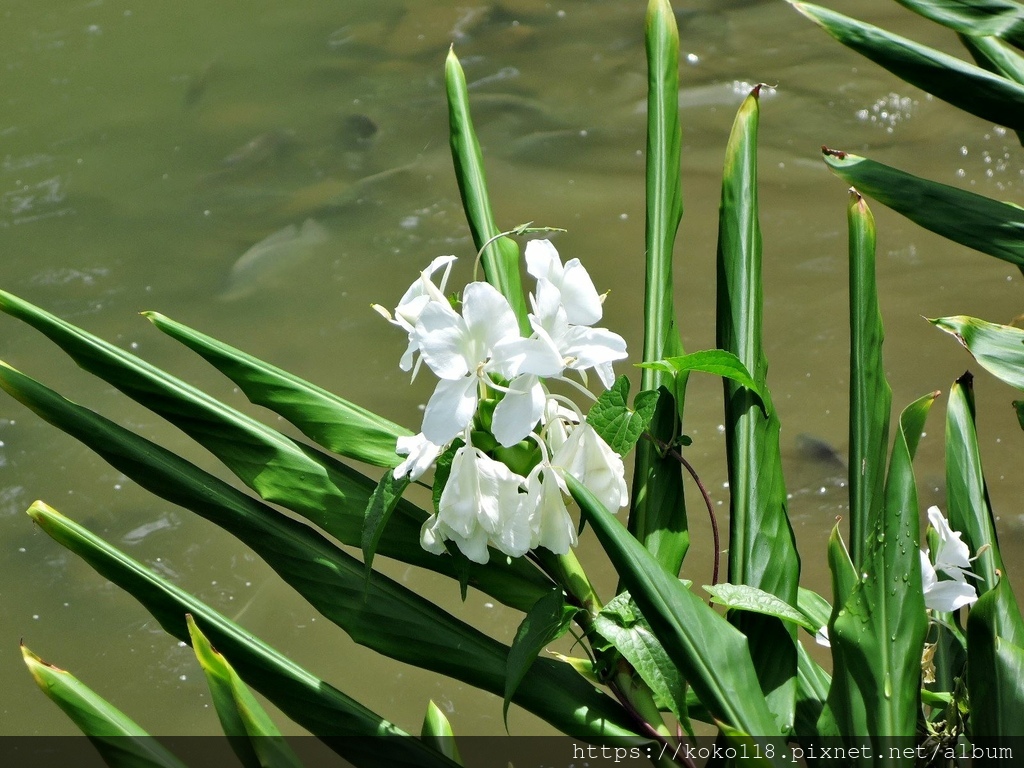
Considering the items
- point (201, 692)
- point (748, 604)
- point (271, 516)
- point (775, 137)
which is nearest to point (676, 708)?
point (748, 604)

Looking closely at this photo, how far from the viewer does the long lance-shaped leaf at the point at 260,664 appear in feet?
2.38

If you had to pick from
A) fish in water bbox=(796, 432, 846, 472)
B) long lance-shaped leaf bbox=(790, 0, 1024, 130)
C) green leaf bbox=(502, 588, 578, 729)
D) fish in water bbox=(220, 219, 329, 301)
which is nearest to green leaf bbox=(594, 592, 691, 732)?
green leaf bbox=(502, 588, 578, 729)

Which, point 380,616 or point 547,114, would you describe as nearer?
point 380,616

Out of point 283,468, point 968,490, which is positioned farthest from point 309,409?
point 968,490

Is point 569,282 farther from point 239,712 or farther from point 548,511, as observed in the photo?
point 239,712

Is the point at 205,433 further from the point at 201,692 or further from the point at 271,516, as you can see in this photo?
the point at 201,692

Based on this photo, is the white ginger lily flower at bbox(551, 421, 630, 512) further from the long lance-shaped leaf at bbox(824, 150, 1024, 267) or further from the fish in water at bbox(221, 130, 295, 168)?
the fish in water at bbox(221, 130, 295, 168)

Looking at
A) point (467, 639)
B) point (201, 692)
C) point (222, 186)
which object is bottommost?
point (201, 692)

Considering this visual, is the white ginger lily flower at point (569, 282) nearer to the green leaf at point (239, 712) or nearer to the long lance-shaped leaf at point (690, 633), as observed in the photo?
the long lance-shaped leaf at point (690, 633)

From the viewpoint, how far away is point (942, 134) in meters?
2.31

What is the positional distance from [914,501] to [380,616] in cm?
40

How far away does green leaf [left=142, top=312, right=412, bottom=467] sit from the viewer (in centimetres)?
78

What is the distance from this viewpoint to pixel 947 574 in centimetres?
78

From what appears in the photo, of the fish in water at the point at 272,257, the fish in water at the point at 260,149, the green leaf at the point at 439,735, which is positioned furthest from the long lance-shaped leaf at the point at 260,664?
the fish in water at the point at 260,149
